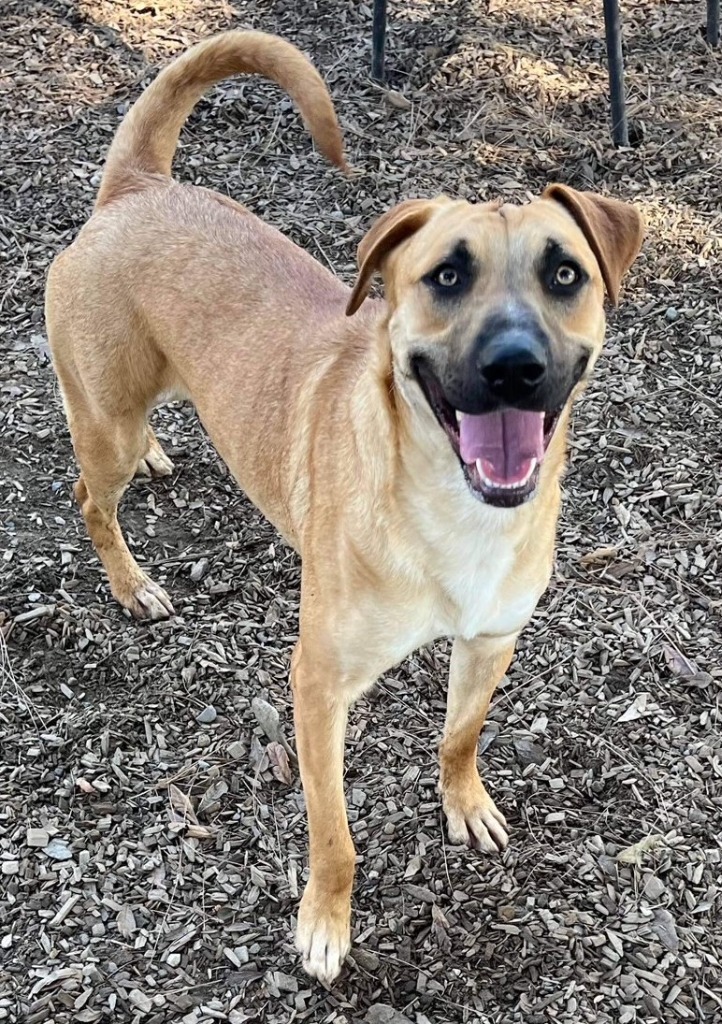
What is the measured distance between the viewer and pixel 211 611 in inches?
157

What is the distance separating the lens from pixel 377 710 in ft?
12.1

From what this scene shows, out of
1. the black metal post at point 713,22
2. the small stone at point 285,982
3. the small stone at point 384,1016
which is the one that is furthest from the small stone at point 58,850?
the black metal post at point 713,22

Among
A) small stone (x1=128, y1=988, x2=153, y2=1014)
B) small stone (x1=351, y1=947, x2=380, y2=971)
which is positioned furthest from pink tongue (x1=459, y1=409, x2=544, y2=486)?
small stone (x1=128, y1=988, x2=153, y2=1014)

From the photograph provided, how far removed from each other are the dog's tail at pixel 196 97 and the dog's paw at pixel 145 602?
1363 millimetres

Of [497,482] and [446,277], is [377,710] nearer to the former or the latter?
[497,482]

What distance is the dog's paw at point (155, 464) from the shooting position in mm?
4391

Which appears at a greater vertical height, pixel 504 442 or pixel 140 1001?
pixel 504 442

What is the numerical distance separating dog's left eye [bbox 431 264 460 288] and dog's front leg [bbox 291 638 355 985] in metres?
0.95

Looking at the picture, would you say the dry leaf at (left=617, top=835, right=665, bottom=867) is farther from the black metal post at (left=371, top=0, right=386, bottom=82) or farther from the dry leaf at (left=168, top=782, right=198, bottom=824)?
the black metal post at (left=371, top=0, right=386, bottom=82)

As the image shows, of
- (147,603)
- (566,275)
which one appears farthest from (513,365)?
(147,603)

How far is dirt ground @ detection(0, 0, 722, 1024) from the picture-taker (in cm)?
302

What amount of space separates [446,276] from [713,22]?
4.55 meters

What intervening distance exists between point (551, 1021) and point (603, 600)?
1.53m

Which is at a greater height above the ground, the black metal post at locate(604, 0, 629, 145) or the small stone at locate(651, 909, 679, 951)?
the black metal post at locate(604, 0, 629, 145)
